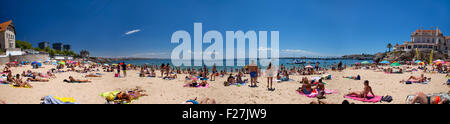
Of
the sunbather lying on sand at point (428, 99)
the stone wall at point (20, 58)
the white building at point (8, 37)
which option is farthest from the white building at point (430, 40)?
Result: the stone wall at point (20, 58)

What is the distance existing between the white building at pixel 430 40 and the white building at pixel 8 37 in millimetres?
65714

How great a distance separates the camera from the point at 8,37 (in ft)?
58.6

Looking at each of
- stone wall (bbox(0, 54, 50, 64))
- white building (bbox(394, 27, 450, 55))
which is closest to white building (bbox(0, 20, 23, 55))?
stone wall (bbox(0, 54, 50, 64))

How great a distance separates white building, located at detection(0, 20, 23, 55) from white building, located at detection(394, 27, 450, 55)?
65714 mm

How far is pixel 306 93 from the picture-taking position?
22.4 feet

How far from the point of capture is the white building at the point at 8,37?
1389 cm

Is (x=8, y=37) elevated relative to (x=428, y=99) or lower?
elevated

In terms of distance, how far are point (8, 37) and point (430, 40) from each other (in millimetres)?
72316

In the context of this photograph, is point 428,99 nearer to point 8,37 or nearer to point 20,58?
point 8,37

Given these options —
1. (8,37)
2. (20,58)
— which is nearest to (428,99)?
(8,37)

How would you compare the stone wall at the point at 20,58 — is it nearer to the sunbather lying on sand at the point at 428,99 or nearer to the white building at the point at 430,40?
the sunbather lying on sand at the point at 428,99
